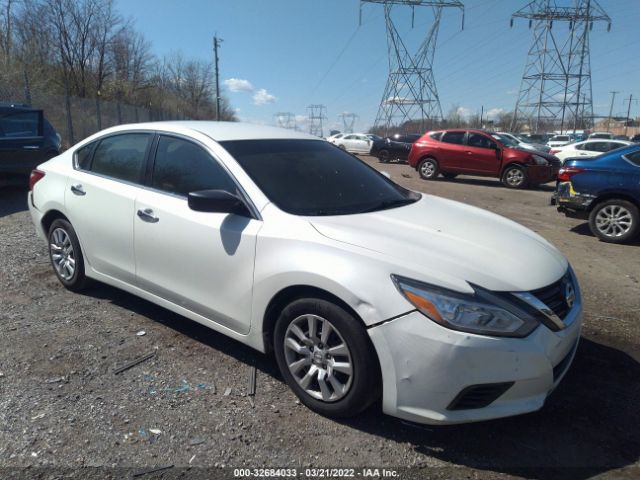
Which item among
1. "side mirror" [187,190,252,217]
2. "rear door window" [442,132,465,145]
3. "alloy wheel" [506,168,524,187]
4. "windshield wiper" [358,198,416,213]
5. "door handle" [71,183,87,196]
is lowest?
"alloy wheel" [506,168,524,187]

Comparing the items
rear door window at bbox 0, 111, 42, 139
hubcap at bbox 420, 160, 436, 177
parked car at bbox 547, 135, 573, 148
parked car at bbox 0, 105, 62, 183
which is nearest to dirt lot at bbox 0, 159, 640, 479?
parked car at bbox 0, 105, 62, 183

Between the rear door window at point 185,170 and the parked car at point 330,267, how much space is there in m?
0.01

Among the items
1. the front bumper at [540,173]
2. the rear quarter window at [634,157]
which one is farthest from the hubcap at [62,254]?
the front bumper at [540,173]

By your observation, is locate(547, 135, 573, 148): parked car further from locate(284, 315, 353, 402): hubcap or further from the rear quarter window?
locate(284, 315, 353, 402): hubcap

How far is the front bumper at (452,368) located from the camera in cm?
228

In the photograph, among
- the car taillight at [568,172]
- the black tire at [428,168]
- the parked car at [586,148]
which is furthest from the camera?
the parked car at [586,148]

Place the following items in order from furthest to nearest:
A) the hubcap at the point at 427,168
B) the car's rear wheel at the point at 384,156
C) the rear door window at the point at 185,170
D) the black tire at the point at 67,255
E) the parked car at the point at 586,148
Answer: the car's rear wheel at the point at 384,156 < the parked car at the point at 586,148 < the hubcap at the point at 427,168 < the black tire at the point at 67,255 < the rear door window at the point at 185,170

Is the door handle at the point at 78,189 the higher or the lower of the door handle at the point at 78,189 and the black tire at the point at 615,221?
the higher

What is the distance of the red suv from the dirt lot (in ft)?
35.9

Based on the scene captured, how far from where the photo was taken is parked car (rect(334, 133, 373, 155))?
99.0ft

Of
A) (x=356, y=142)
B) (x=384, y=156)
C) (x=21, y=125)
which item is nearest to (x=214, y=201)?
(x=21, y=125)

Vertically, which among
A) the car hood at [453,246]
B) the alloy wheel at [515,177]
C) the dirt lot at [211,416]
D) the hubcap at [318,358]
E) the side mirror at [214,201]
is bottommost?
the dirt lot at [211,416]

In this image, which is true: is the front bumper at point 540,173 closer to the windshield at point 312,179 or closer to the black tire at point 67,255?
the windshield at point 312,179

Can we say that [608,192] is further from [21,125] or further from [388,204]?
[21,125]
